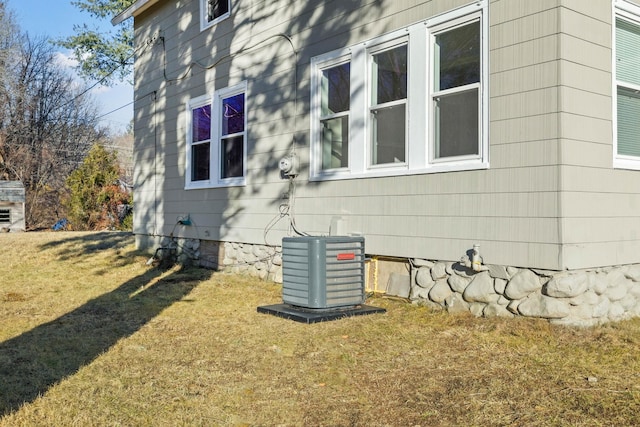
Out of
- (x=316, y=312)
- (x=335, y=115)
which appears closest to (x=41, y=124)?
(x=335, y=115)

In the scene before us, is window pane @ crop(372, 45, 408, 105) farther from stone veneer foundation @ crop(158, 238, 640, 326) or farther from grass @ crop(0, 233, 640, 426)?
grass @ crop(0, 233, 640, 426)

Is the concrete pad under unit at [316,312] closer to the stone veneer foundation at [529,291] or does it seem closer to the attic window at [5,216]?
the stone veneer foundation at [529,291]

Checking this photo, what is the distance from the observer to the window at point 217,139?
891 centimetres

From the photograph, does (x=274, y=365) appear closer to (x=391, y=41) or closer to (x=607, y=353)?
(x=607, y=353)

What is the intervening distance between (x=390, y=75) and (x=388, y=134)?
2.11ft

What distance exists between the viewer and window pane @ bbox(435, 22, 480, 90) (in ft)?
18.1

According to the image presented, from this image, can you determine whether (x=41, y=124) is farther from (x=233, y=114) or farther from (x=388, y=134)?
(x=388, y=134)

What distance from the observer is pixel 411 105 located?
6.05 m

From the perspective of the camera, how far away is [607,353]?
4.20m

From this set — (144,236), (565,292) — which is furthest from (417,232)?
(144,236)

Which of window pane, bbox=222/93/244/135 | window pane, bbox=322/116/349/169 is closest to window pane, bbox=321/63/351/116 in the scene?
window pane, bbox=322/116/349/169

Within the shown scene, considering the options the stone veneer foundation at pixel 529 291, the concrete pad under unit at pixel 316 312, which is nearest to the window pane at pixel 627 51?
the stone veneer foundation at pixel 529 291

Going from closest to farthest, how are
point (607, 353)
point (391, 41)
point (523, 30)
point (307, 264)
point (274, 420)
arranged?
1. point (274, 420)
2. point (607, 353)
3. point (523, 30)
4. point (307, 264)
5. point (391, 41)

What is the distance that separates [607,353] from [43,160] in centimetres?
2413
